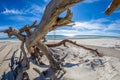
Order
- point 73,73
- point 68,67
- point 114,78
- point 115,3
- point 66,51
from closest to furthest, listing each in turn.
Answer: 1. point 115,3
2. point 114,78
3. point 73,73
4. point 68,67
5. point 66,51

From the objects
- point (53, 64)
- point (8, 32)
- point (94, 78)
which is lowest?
point (94, 78)

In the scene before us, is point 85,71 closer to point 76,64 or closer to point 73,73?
point 73,73

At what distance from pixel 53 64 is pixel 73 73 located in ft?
3.40

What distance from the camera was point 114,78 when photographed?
19.9ft

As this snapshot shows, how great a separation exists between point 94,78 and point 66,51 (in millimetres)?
3855

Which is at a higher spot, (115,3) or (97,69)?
(115,3)

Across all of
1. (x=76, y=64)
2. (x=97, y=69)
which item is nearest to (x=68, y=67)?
(x=76, y=64)

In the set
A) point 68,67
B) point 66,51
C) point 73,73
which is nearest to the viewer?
point 73,73

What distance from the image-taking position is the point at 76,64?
7855mm

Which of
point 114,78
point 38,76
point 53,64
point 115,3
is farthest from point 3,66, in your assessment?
point 115,3

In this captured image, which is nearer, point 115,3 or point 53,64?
point 115,3

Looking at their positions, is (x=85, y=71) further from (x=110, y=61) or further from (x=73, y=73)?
(x=110, y=61)

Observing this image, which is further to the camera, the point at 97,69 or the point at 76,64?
the point at 76,64

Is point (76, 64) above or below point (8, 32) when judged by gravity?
below
